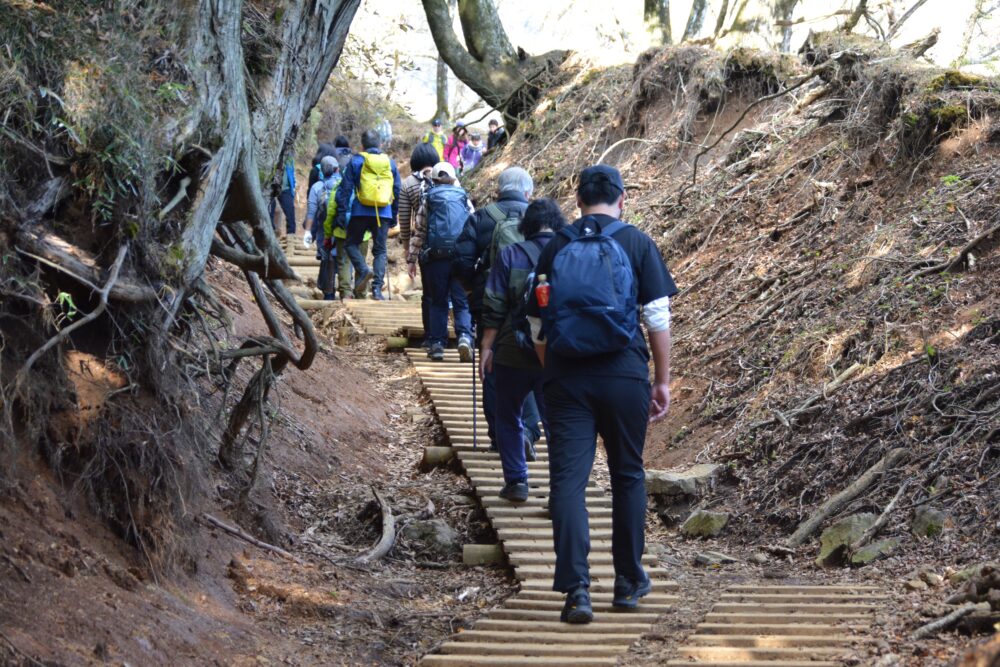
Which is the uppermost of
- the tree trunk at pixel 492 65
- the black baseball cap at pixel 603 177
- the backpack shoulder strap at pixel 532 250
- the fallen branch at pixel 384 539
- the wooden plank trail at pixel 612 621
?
the tree trunk at pixel 492 65

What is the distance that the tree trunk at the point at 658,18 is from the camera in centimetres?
1969

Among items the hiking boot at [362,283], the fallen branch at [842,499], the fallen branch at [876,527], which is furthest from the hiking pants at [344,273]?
the fallen branch at [876,527]

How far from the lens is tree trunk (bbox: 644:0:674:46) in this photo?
19688 mm

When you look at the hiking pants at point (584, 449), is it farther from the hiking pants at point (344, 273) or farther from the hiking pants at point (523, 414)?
the hiking pants at point (344, 273)

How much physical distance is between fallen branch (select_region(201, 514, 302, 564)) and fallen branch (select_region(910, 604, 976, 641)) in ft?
11.1

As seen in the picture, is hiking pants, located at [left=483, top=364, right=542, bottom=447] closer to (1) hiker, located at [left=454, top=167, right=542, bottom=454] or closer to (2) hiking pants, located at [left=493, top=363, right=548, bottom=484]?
(1) hiker, located at [left=454, top=167, right=542, bottom=454]

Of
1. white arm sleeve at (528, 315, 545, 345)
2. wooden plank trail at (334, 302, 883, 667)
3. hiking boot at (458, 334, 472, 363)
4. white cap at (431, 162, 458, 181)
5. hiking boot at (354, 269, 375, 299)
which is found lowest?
wooden plank trail at (334, 302, 883, 667)

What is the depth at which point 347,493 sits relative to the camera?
795cm

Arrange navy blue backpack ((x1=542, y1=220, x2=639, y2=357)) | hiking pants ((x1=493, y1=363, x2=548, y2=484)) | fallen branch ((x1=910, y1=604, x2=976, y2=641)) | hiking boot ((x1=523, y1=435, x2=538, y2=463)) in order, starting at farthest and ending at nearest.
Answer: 1. hiking boot ((x1=523, y1=435, x2=538, y2=463))
2. hiking pants ((x1=493, y1=363, x2=548, y2=484))
3. navy blue backpack ((x1=542, y1=220, x2=639, y2=357))
4. fallen branch ((x1=910, y1=604, x2=976, y2=641))

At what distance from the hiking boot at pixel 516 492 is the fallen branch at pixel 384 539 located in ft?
2.43

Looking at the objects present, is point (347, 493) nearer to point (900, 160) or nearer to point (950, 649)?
point (950, 649)

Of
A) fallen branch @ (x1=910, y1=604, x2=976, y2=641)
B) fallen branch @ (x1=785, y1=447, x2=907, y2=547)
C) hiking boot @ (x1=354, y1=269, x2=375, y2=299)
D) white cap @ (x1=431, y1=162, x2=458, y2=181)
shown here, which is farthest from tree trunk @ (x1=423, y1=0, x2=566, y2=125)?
fallen branch @ (x1=910, y1=604, x2=976, y2=641)

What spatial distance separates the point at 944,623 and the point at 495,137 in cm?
1894

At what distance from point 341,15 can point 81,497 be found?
3.40 metres
